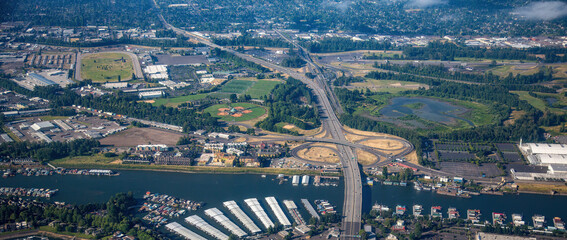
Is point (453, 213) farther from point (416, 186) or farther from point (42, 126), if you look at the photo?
point (42, 126)

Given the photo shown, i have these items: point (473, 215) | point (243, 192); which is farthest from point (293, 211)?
point (473, 215)

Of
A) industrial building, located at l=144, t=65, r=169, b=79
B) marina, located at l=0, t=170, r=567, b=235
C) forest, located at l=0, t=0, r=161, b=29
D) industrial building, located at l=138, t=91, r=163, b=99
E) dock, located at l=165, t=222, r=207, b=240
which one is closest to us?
dock, located at l=165, t=222, r=207, b=240

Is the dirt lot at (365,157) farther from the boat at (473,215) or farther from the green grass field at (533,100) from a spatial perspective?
the green grass field at (533,100)

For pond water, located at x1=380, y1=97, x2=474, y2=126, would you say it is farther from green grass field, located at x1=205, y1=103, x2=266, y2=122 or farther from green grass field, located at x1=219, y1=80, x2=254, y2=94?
green grass field, located at x1=219, y1=80, x2=254, y2=94

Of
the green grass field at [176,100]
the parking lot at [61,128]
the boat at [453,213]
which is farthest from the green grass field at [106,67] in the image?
the boat at [453,213]

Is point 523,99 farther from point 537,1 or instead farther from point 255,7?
point 255,7

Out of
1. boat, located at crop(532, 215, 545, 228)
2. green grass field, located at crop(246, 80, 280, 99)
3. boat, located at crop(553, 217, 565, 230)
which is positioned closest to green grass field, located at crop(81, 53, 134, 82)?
green grass field, located at crop(246, 80, 280, 99)
